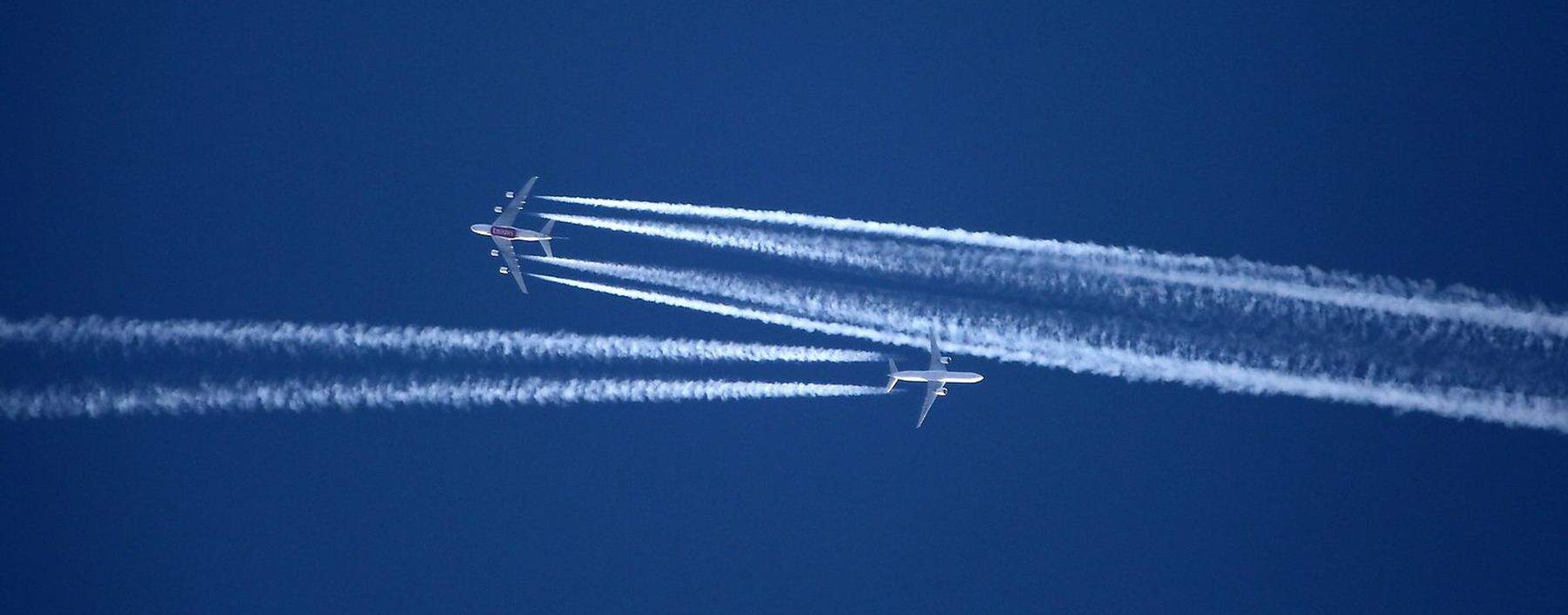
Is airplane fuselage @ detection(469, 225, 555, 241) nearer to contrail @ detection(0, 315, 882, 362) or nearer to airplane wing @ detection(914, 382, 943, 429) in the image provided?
contrail @ detection(0, 315, 882, 362)

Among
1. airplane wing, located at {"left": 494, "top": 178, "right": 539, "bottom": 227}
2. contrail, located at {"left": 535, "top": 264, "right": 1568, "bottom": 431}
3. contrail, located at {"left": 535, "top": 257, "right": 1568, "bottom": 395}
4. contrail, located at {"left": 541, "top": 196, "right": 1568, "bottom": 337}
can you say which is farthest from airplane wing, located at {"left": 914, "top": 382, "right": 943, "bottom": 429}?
airplane wing, located at {"left": 494, "top": 178, "right": 539, "bottom": 227}

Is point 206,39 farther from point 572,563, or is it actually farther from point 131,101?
point 572,563

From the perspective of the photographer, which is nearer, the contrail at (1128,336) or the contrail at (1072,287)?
the contrail at (1128,336)

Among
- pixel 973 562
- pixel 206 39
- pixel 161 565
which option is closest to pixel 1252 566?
pixel 973 562

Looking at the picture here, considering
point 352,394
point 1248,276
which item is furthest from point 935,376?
point 352,394

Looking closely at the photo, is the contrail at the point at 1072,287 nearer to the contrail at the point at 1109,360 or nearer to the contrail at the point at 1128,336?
the contrail at the point at 1128,336

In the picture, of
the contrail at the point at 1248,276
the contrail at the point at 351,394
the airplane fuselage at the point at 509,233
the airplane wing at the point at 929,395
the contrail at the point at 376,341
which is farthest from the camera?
the airplane fuselage at the point at 509,233

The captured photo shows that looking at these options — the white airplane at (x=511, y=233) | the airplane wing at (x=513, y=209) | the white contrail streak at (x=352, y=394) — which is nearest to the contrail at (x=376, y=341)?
the white contrail streak at (x=352, y=394)
